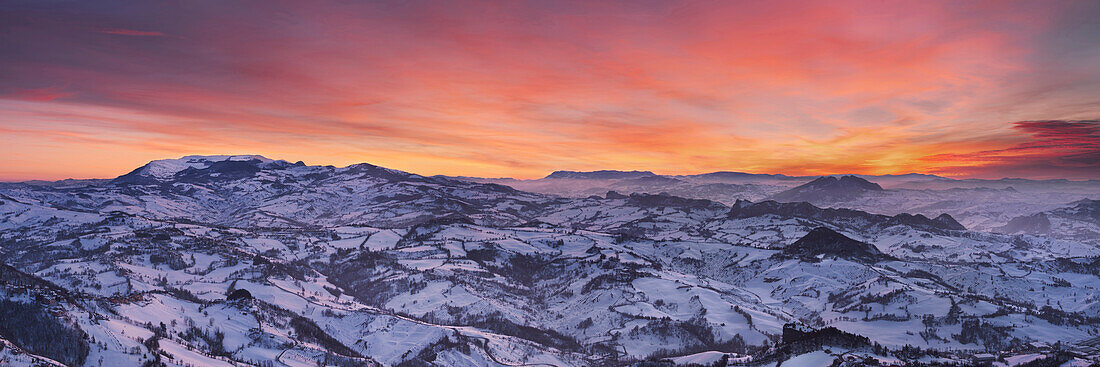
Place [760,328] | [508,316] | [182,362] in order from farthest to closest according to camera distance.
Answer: [508,316]
[760,328]
[182,362]

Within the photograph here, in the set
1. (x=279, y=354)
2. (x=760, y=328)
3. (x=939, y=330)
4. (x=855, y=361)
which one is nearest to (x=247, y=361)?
(x=279, y=354)

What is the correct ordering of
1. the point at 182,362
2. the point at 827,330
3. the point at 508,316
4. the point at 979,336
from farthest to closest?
the point at 508,316 < the point at 979,336 < the point at 827,330 < the point at 182,362

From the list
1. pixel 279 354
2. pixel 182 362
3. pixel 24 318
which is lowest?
pixel 279 354

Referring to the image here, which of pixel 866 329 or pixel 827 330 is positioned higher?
pixel 827 330

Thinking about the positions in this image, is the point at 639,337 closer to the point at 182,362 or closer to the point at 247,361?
the point at 247,361

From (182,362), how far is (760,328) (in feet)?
533

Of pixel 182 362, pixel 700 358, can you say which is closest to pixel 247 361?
pixel 182 362

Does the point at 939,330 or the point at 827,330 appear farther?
the point at 939,330

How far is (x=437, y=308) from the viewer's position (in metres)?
196

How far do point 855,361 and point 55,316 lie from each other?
413 ft

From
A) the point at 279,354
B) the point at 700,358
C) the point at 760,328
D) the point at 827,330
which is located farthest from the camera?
the point at 760,328

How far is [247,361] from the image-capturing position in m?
98.5

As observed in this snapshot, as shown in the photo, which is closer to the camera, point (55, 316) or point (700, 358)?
point (55, 316)

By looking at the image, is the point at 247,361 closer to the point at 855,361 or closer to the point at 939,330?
the point at 855,361
